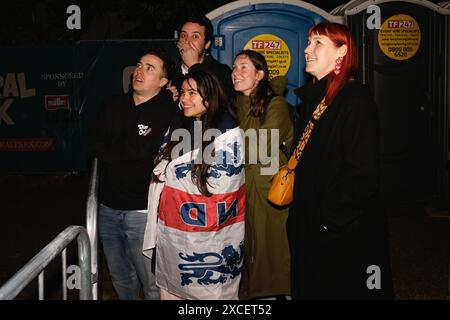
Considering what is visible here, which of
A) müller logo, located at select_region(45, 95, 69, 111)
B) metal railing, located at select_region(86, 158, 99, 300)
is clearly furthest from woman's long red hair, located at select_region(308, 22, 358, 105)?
müller logo, located at select_region(45, 95, 69, 111)

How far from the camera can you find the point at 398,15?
6648 millimetres

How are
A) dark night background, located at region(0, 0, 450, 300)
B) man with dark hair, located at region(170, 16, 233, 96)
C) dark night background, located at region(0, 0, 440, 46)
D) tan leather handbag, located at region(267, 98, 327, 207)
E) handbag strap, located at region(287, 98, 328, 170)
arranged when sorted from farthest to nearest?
dark night background, located at region(0, 0, 440, 46) → dark night background, located at region(0, 0, 450, 300) → man with dark hair, located at region(170, 16, 233, 96) → tan leather handbag, located at region(267, 98, 327, 207) → handbag strap, located at region(287, 98, 328, 170)

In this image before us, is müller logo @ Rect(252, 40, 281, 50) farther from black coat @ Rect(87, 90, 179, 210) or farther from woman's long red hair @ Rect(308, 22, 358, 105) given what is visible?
woman's long red hair @ Rect(308, 22, 358, 105)

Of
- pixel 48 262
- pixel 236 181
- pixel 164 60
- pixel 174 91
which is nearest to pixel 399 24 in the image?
pixel 174 91

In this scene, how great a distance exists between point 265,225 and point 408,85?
384 centimetres

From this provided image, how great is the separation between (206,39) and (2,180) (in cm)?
709

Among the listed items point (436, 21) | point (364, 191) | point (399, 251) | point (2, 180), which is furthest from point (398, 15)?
point (2, 180)

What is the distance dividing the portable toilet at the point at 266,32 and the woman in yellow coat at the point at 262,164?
8.23 ft

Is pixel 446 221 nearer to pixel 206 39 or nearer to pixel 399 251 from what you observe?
pixel 399 251

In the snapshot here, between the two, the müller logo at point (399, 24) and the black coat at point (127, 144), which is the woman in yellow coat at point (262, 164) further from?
the müller logo at point (399, 24)

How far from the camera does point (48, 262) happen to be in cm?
211

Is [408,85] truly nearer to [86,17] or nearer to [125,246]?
[125,246]

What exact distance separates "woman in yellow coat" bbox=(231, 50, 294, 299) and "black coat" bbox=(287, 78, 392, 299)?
29.3 inches

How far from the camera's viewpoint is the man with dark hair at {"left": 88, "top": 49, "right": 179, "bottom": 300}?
340cm
